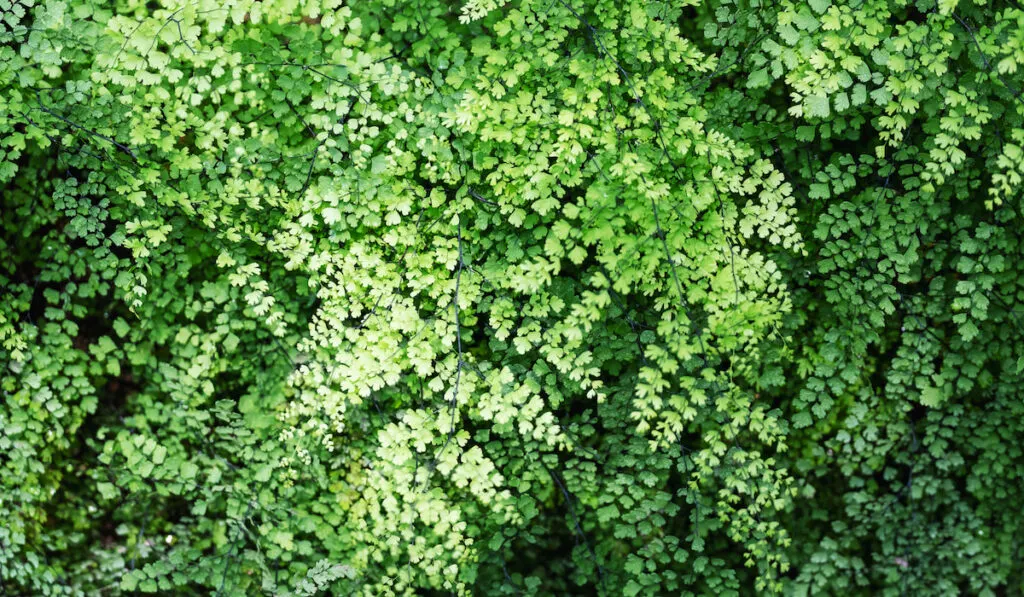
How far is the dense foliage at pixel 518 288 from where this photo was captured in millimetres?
2570

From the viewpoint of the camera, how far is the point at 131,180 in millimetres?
2787

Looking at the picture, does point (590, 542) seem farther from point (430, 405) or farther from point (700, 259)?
point (700, 259)

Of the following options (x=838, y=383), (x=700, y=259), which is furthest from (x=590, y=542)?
(x=700, y=259)

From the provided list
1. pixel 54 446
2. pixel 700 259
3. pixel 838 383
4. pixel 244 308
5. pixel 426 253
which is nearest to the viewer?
pixel 700 259

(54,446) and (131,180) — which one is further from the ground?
(131,180)

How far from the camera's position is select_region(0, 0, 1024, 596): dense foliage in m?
2.57

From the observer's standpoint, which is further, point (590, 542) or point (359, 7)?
point (590, 542)

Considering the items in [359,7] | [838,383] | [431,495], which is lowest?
[431,495]

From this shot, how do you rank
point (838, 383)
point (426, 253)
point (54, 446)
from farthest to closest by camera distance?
point (54, 446), point (838, 383), point (426, 253)

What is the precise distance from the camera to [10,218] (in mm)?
3592

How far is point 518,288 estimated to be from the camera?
258 cm

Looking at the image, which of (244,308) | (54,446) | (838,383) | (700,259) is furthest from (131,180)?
(838,383)

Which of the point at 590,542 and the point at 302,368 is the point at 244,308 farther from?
the point at 590,542

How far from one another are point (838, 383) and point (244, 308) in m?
2.82
